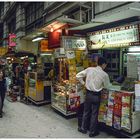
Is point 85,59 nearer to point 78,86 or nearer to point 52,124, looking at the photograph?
point 78,86

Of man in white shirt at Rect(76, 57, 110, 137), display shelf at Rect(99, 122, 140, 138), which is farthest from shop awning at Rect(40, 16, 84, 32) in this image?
display shelf at Rect(99, 122, 140, 138)

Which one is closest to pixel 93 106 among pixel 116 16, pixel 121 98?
pixel 121 98

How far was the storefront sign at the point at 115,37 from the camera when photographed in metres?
6.22

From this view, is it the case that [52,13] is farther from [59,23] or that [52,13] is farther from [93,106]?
[93,106]

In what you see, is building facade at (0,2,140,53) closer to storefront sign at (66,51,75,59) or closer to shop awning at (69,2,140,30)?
shop awning at (69,2,140,30)

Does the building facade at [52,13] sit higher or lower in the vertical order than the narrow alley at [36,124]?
higher

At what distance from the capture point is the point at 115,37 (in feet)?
22.5

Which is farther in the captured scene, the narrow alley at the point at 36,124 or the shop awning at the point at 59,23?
the shop awning at the point at 59,23

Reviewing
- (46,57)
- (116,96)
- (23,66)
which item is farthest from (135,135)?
(23,66)

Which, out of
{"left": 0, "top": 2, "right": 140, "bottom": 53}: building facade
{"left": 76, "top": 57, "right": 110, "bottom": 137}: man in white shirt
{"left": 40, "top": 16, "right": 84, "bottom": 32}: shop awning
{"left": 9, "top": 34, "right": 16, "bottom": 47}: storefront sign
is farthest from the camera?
{"left": 9, "top": 34, "right": 16, "bottom": 47}: storefront sign

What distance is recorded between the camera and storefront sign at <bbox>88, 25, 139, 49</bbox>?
622 cm

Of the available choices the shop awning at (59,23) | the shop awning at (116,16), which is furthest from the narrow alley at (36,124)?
the shop awning at (59,23)

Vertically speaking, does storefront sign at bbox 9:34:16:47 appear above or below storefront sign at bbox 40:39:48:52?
above

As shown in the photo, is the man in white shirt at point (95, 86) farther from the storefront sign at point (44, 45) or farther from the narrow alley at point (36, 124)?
the storefront sign at point (44, 45)
